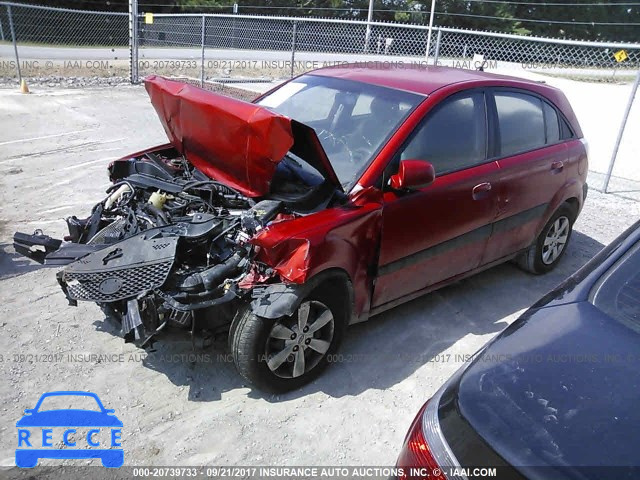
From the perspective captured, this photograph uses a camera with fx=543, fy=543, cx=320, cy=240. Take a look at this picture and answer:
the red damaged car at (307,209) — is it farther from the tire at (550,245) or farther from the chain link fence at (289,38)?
the chain link fence at (289,38)

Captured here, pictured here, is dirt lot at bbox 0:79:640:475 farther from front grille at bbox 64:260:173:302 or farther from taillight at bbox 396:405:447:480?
taillight at bbox 396:405:447:480

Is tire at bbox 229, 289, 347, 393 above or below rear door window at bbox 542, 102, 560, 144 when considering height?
below

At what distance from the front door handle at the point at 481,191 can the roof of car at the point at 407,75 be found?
78 cm

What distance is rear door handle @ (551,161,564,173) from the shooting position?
4693 mm

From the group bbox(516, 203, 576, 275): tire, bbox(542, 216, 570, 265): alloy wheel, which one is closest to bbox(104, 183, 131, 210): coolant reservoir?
bbox(516, 203, 576, 275): tire

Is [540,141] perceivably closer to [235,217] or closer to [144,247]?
[235,217]

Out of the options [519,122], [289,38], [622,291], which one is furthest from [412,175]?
[289,38]

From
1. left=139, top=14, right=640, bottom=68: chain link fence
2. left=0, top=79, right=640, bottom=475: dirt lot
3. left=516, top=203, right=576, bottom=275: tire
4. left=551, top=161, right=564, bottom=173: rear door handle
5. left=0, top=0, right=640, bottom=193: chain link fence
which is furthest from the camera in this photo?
left=139, top=14, right=640, bottom=68: chain link fence

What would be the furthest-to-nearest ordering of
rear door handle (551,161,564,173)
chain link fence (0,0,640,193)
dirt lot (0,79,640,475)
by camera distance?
chain link fence (0,0,640,193) → rear door handle (551,161,564,173) → dirt lot (0,79,640,475)

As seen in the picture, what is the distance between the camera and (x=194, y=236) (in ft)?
10.3

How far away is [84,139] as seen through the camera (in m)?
8.42

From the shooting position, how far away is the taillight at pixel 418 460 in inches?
70.4

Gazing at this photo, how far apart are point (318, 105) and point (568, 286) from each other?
2379mm

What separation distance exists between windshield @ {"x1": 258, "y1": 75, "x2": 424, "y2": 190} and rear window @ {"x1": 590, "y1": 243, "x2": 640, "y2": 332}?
5.13ft
